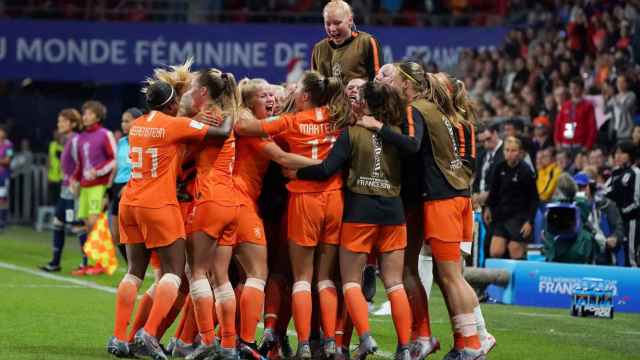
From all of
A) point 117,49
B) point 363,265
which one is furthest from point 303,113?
point 117,49

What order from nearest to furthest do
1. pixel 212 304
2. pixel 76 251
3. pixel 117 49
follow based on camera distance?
pixel 212 304
pixel 76 251
pixel 117 49

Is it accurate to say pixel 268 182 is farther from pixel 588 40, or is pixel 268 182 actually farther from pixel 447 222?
pixel 588 40

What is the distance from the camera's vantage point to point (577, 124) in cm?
2139

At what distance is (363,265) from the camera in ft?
33.3

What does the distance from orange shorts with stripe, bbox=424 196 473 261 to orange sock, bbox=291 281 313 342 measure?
3.09ft

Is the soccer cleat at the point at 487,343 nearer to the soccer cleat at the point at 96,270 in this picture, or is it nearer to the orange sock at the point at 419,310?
the orange sock at the point at 419,310

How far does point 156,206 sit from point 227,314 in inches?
34.8

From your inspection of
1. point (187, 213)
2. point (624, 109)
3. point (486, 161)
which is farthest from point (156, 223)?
point (624, 109)

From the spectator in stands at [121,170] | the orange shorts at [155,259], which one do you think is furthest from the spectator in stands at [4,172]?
the orange shorts at [155,259]

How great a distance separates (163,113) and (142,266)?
109cm

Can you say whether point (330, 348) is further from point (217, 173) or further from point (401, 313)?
point (217, 173)

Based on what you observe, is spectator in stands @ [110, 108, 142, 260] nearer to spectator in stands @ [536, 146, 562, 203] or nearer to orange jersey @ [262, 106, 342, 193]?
orange jersey @ [262, 106, 342, 193]

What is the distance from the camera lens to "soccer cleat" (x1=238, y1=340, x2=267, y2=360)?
9.88 meters

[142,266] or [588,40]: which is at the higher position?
[588,40]
